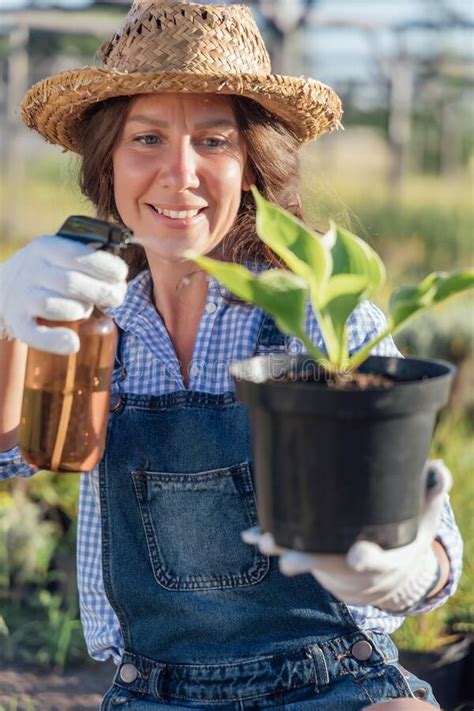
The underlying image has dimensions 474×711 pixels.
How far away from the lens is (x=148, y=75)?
5.98 ft

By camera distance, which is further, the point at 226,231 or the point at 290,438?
the point at 226,231

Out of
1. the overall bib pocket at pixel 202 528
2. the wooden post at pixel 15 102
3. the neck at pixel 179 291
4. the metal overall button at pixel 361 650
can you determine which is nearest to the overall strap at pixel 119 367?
the neck at pixel 179 291

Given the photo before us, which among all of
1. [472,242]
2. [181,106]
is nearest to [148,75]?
[181,106]

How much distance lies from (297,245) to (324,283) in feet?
0.19

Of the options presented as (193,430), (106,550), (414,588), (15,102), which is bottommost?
(106,550)

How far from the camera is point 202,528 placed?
1.85m

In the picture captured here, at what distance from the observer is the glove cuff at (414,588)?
1.40 m

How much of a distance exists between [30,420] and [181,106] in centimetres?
68

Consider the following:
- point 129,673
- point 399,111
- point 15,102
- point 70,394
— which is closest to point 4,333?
point 70,394

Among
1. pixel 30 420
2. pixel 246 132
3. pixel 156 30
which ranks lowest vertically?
pixel 30 420

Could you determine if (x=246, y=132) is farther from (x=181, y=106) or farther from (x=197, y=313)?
(x=197, y=313)

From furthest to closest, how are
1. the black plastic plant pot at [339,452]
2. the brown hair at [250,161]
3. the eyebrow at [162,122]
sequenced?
the brown hair at [250,161] → the eyebrow at [162,122] → the black plastic plant pot at [339,452]

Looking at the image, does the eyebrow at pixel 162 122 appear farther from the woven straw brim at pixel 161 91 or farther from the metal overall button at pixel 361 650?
the metal overall button at pixel 361 650

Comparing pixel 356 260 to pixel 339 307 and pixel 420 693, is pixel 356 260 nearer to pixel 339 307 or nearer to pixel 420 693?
pixel 339 307
